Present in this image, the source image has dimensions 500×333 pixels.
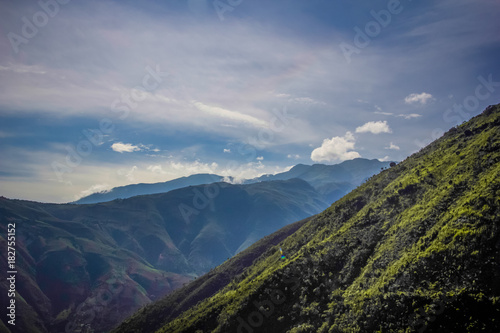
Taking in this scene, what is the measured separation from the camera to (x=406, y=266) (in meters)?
51.5

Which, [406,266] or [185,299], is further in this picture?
[185,299]

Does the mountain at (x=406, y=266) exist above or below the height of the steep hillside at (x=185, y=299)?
above

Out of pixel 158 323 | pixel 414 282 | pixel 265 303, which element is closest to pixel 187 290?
pixel 158 323

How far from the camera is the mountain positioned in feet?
139

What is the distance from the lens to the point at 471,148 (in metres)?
→ 74.6

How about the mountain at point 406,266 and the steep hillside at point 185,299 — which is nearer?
the mountain at point 406,266

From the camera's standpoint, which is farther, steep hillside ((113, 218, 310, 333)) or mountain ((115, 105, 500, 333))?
steep hillside ((113, 218, 310, 333))

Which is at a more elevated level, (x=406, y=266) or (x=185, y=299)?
(x=406, y=266)

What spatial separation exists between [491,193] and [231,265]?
14350 cm

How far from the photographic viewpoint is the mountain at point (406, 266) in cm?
4244

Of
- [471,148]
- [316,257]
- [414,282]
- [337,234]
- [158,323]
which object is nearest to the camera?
[414,282]

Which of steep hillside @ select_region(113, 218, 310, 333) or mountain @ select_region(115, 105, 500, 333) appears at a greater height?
mountain @ select_region(115, 105, 500, 333)

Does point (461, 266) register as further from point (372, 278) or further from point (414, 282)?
point (372, 278)

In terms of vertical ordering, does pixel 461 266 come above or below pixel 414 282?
above
